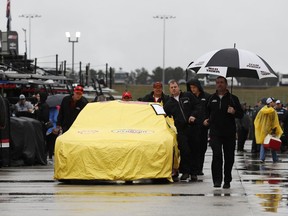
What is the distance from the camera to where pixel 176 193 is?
14.2 metres

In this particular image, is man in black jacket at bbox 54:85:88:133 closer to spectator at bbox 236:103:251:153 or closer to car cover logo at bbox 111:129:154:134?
car cover logo at bbox 111:129:154:134

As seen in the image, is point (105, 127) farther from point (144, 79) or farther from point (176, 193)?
point (144, 79)

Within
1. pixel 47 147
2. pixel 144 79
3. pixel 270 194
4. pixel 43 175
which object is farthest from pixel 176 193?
pixel 144 79

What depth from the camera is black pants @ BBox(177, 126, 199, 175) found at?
16672 millimetres

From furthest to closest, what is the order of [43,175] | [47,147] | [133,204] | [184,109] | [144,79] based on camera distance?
[144,79] < [47,147] < [43,175] < [184,109] < [133,204]

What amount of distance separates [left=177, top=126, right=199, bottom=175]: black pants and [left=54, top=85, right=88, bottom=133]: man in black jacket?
129 inches

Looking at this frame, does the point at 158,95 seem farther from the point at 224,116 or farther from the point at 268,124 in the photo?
the point at 268,124

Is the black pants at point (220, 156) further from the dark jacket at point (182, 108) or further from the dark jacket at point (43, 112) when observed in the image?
the dark jacket at point (43, 112)

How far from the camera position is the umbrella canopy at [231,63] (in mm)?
16203

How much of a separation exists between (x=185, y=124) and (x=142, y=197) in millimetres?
3403

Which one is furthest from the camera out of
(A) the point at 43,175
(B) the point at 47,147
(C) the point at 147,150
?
(B) the point at 47,147

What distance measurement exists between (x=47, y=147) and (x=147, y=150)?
8800mm

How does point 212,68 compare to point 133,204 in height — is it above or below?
above

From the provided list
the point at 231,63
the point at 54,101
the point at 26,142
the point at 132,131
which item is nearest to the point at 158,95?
the point at 132,131
